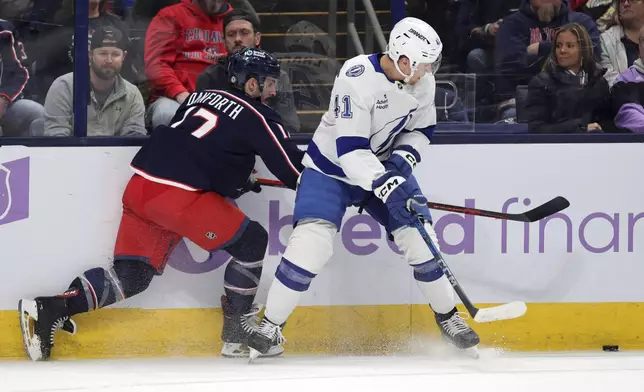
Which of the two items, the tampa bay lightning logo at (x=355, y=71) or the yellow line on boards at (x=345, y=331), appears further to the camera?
the yellow line on boards at (x=345, y=331)

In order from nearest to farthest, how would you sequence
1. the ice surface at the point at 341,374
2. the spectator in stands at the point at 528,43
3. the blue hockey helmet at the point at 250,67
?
the ice surface at the point at 341,374 → the blue hockey helmet at the point at 250,67 → the spectator in stands at the point at 528,43

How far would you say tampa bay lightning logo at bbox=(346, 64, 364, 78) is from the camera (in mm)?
3791

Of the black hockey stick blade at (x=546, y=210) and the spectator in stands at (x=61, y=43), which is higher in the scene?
the spectator in stands at (x=61, y=43)

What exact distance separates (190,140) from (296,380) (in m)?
0.92

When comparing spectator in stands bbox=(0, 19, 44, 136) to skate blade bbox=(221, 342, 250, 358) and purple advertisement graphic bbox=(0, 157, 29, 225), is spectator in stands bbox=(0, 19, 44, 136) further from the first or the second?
skate blade bbox=(221, 342, 250, 358)

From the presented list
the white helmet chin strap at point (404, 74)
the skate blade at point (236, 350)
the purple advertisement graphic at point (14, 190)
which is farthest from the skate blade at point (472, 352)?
the purple advertisement graphic at point (14, 190)

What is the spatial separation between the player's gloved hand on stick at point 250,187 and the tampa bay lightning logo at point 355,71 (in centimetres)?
57

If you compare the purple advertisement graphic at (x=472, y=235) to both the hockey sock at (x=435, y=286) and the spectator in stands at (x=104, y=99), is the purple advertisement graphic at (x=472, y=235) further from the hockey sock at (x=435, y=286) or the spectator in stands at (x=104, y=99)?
the spectator in stands at (x=104, y=99)

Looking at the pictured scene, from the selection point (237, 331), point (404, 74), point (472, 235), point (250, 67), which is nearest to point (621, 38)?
point (472, 235)

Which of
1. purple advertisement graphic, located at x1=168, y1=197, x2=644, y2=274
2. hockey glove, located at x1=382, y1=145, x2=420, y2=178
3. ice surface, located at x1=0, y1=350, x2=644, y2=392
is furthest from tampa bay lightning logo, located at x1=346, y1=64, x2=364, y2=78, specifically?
ice surface, located at x1=0, y1=350, x2=644, y2=392

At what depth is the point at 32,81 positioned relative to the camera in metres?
4.00

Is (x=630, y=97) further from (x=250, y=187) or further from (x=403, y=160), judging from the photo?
(x=250, y=187)

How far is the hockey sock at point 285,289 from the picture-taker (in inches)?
151

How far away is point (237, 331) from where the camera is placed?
4.10 meters
